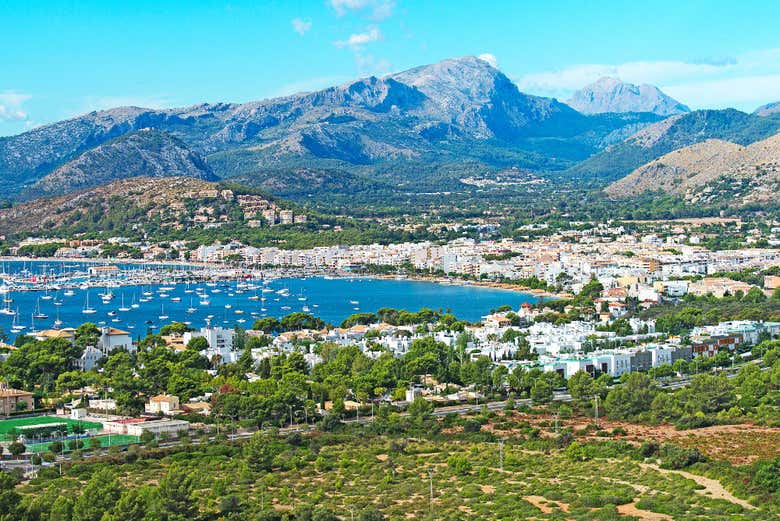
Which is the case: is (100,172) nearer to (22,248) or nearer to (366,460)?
(22,248)

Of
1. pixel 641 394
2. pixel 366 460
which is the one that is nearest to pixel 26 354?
pixel 366 460

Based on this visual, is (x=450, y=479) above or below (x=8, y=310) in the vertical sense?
below

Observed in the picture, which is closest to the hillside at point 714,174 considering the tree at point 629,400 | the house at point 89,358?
the house at point 89,358

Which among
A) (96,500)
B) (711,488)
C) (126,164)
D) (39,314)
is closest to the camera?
(96,500)

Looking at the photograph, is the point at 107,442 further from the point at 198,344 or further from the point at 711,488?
the point at 198,344

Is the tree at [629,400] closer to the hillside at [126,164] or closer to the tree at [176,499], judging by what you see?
the tree at [176,499]

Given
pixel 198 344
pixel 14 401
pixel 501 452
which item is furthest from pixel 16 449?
pixel 198 344
